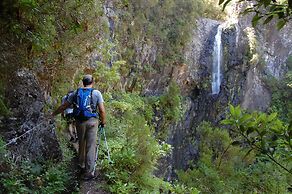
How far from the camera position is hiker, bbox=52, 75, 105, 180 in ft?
16.5

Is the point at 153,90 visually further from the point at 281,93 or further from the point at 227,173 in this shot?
the point at 281,93

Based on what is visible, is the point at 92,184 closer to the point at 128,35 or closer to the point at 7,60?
the point at 7,60

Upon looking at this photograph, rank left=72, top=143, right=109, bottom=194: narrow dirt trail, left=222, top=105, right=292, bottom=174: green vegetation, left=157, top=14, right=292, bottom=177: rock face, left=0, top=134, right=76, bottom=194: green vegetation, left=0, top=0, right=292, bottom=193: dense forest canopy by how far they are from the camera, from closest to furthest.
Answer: left=222, top=105, right=292, bottom=174: green vegetation
left=0, top=134, right=76, bottom=194: green vegetation
left=0, top=0, right=292, bottom=193: dense forest canopy
left=72, top=143, right=109, bottom=194: narrow dirt trail
left=157, top=14, right=292, bottom=177: rock face

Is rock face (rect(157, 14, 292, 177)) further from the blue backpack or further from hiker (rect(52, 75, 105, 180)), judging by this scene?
the blue backpack

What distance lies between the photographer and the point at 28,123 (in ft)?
16.2

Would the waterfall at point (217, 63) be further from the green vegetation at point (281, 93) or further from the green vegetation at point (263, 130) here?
the green vegetation at point (263, 130)

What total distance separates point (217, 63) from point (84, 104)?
14.9m

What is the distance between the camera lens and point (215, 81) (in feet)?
62.1

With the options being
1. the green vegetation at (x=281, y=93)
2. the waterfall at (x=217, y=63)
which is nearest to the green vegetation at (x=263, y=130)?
the waterfall at (x=217, y=63)

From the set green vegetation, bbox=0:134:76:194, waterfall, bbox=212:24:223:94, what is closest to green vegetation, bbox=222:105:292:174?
green vegetation, bbox=0:134:76:194

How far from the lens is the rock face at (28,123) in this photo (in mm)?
4680

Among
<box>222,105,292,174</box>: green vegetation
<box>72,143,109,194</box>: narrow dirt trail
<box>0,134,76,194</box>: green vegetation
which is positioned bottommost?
<box>72,143,109,194</box>: narrow dirt trail

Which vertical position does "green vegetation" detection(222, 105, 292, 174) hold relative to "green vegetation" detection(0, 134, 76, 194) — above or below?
above

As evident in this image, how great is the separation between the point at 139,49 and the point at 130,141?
824 centimetres
